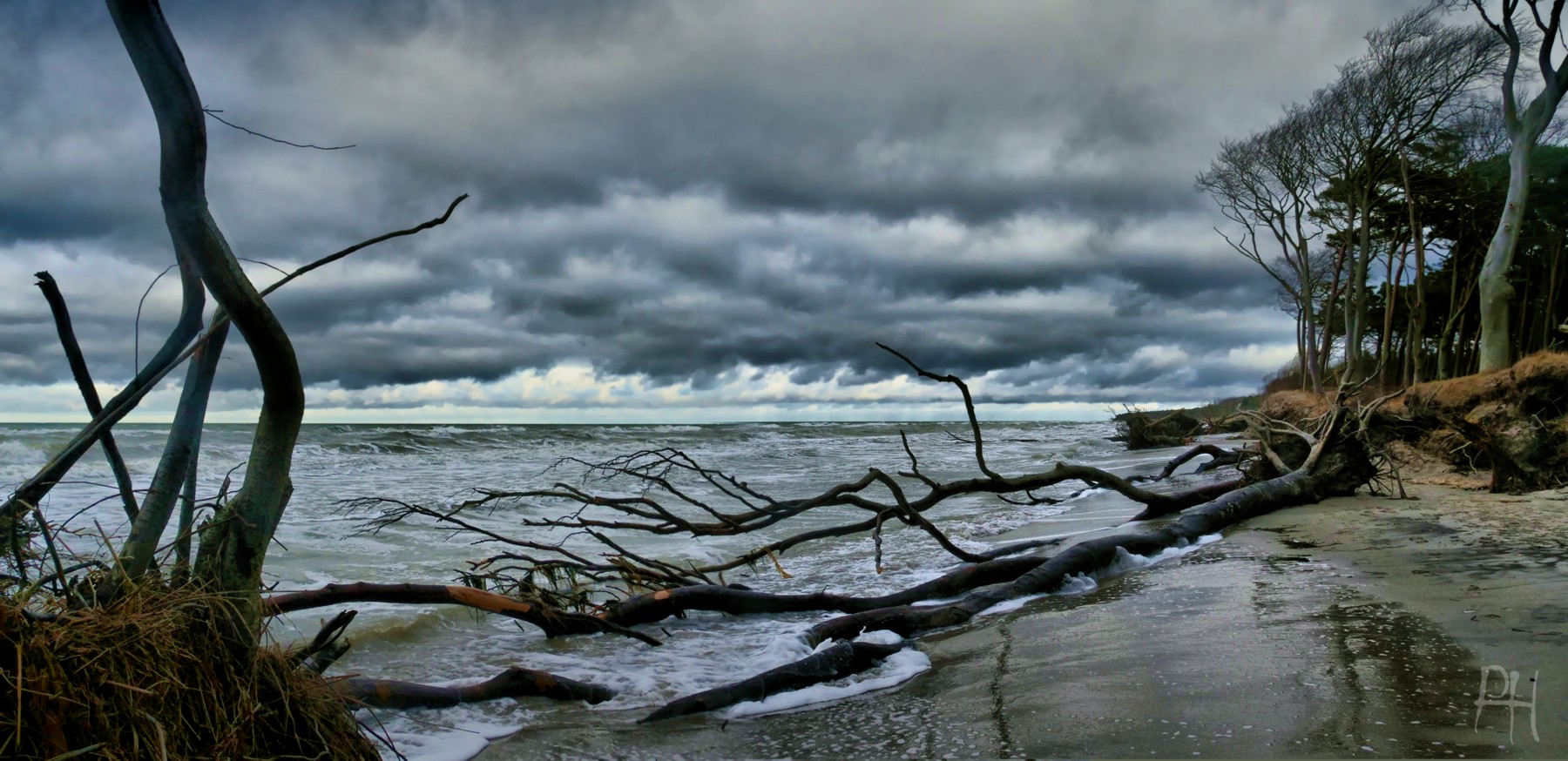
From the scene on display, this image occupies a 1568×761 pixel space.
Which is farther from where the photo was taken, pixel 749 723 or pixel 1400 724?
pixel 749 723

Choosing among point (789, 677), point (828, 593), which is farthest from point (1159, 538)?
point (789, 677)

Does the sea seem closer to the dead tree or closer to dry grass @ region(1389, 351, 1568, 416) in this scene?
the dead tree

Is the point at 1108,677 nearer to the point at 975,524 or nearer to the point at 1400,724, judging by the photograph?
the point at 1400,724

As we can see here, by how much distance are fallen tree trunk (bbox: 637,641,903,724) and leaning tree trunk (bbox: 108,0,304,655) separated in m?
1.76

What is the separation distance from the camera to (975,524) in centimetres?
1045

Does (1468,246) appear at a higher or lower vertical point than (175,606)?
higher

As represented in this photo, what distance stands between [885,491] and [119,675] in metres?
12.9

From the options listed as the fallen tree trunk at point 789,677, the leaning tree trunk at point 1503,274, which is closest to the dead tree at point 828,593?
the fallen tree trunk at point 789,677

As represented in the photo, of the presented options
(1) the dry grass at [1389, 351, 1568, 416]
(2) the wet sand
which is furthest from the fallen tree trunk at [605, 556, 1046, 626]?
(1) the dry grass at [1389, 351, 1568, 416]

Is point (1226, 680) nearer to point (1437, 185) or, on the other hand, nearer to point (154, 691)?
point (154, 691)

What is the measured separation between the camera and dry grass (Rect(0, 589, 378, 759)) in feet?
5.15

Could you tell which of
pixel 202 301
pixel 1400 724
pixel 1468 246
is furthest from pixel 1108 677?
pixel 1468 246

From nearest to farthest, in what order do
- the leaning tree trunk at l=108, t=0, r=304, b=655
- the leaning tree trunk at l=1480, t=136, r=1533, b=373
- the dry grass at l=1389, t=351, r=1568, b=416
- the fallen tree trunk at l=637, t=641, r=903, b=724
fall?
the leaning tree trunk at l=108, t=0, r=304, b=655, the fallen tree trunk at l=637, t=641, r=903, b=724, the dry grass at l=1389, t=351, r=1568, b=416, the leaning tree trunk at l=1480, t=136, r=1533, b=373

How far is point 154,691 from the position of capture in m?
1.72
